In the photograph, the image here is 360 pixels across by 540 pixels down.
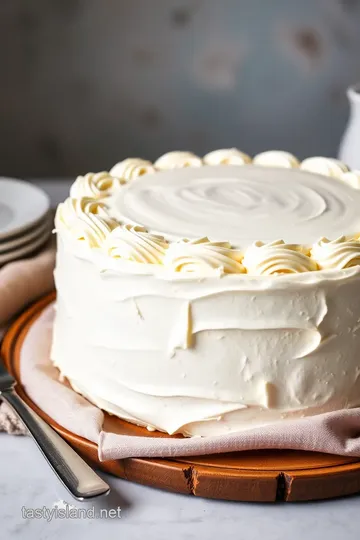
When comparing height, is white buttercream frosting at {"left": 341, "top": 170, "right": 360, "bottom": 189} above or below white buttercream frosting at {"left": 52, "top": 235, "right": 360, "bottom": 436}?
above

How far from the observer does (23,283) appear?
6.53 ft

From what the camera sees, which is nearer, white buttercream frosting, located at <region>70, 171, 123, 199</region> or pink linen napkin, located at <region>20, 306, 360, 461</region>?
pink linen napkin, located at <region>20, 306, 360, 461</region>

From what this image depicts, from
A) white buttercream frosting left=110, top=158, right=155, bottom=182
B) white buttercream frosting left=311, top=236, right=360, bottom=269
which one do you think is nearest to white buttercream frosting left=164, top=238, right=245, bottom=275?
white buttercream frosting left=311, top=236, right=360, bottom=269

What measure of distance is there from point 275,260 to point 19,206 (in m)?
1.11

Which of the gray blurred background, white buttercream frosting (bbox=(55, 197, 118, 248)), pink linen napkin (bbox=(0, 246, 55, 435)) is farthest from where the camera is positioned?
the gray blurred background

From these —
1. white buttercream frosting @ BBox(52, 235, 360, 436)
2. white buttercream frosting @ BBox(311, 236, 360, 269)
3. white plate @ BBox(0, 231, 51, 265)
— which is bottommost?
white plate @ BBox(0, 231, 51, 265)

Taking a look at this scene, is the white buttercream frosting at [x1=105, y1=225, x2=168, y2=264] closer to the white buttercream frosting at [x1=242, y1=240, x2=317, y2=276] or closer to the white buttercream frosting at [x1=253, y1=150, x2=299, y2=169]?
the white buttercream frosting at [x1=242, y1=240, x2=317, y2=276]

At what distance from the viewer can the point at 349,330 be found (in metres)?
1.46

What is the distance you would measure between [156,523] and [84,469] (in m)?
0.16

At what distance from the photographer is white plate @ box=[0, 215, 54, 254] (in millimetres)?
2100

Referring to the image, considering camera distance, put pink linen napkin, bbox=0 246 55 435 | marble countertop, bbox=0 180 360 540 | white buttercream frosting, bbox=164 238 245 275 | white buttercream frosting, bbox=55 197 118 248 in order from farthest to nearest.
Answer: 1. pink linen napkin, bbox=0 246 55 435
2. white buttercream frosting, bbox=55 197 118 248
3. white buttercream frosting, bbox=164 238 245 275
4. marble countertop, bbox=0 180 360 540

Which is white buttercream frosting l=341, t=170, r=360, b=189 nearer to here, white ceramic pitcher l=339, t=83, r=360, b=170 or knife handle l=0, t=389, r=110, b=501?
white ceramic pitcher l=339, t=83, r=360, b=170

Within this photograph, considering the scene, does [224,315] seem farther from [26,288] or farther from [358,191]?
[26,288]

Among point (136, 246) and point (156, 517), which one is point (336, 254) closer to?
point (136, 246)
